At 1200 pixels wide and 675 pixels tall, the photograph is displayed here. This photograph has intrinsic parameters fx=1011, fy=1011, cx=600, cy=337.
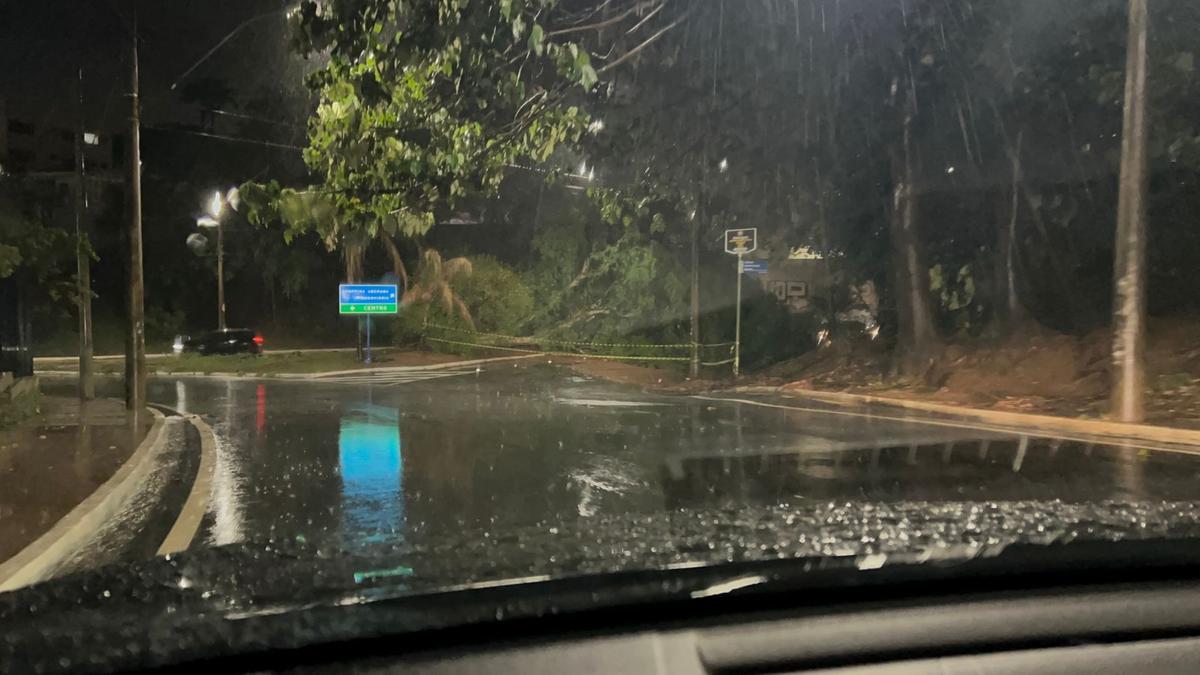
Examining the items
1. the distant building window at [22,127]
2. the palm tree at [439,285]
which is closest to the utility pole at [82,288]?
the palm tree at [439,285]

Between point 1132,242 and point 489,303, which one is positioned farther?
point 489,303

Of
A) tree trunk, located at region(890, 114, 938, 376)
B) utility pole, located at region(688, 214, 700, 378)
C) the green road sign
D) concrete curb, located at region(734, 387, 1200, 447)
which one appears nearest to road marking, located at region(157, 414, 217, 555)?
concrete curb, located at region(734, 387, 1200, 447)

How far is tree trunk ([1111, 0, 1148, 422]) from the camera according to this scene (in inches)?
561

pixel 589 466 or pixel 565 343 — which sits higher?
pixel 589 466

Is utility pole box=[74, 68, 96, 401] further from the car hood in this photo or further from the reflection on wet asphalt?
the car hood

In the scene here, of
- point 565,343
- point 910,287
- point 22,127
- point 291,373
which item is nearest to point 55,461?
point 910,287

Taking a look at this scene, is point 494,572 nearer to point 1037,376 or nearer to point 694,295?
point 1037,376

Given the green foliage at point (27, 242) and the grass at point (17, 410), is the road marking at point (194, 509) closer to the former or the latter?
the grass at point (17, 410)

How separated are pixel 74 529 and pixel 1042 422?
13.3 meters

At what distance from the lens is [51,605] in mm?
2920

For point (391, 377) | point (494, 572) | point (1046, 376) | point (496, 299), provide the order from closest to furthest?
point (494, 572), point (1046, 376), point (391, 377), point (496, 299)

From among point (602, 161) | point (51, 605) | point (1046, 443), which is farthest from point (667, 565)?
point (602, 161)

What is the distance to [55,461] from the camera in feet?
39.8

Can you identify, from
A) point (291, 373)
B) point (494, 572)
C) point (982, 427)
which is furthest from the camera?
point (291, 373)
